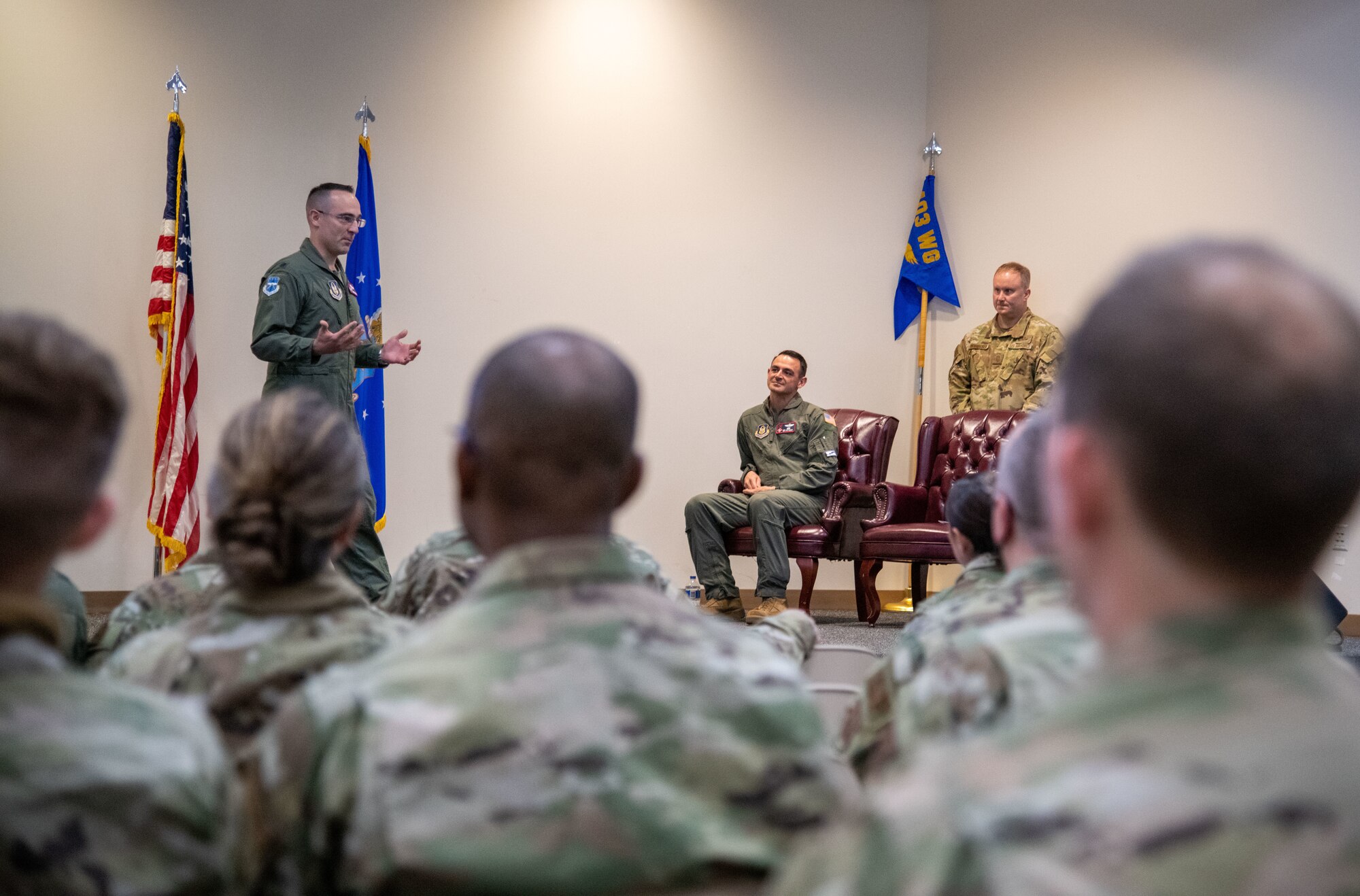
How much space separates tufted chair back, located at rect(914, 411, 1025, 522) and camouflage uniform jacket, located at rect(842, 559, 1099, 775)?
454cm

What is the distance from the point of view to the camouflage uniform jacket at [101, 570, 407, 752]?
41.8 inches

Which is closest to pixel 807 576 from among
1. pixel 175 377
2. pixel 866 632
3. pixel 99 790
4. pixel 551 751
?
pixel 866 632

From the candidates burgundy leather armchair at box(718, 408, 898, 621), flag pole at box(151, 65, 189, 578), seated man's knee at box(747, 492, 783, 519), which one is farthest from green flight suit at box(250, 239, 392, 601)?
burgundy leather armchair at box(718, 408, 898, 621)

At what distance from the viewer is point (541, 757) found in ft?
2.65

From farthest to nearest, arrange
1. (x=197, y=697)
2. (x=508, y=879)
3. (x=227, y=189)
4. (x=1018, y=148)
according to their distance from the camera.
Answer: (x=1018, y=148), (x=227, y=189), (x=197, y=697), (x=508, y=879)

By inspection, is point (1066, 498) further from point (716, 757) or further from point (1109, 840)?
point (716, 757)

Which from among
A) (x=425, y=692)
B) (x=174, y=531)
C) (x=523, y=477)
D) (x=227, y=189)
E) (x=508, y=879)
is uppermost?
(x=227, y=189)

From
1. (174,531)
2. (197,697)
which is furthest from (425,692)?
(174,531)

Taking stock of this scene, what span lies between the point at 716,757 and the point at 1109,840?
0.39 metres

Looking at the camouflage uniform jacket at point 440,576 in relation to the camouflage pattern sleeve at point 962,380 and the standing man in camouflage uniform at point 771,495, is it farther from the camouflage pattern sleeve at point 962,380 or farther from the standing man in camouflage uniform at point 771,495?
the camouflage pattern sleeve at point 962,380

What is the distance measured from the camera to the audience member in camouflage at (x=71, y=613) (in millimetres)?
1490

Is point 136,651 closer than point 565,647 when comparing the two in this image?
No

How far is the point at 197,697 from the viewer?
107 centimetres

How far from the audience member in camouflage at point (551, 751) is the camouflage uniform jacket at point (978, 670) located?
0.20 meters
